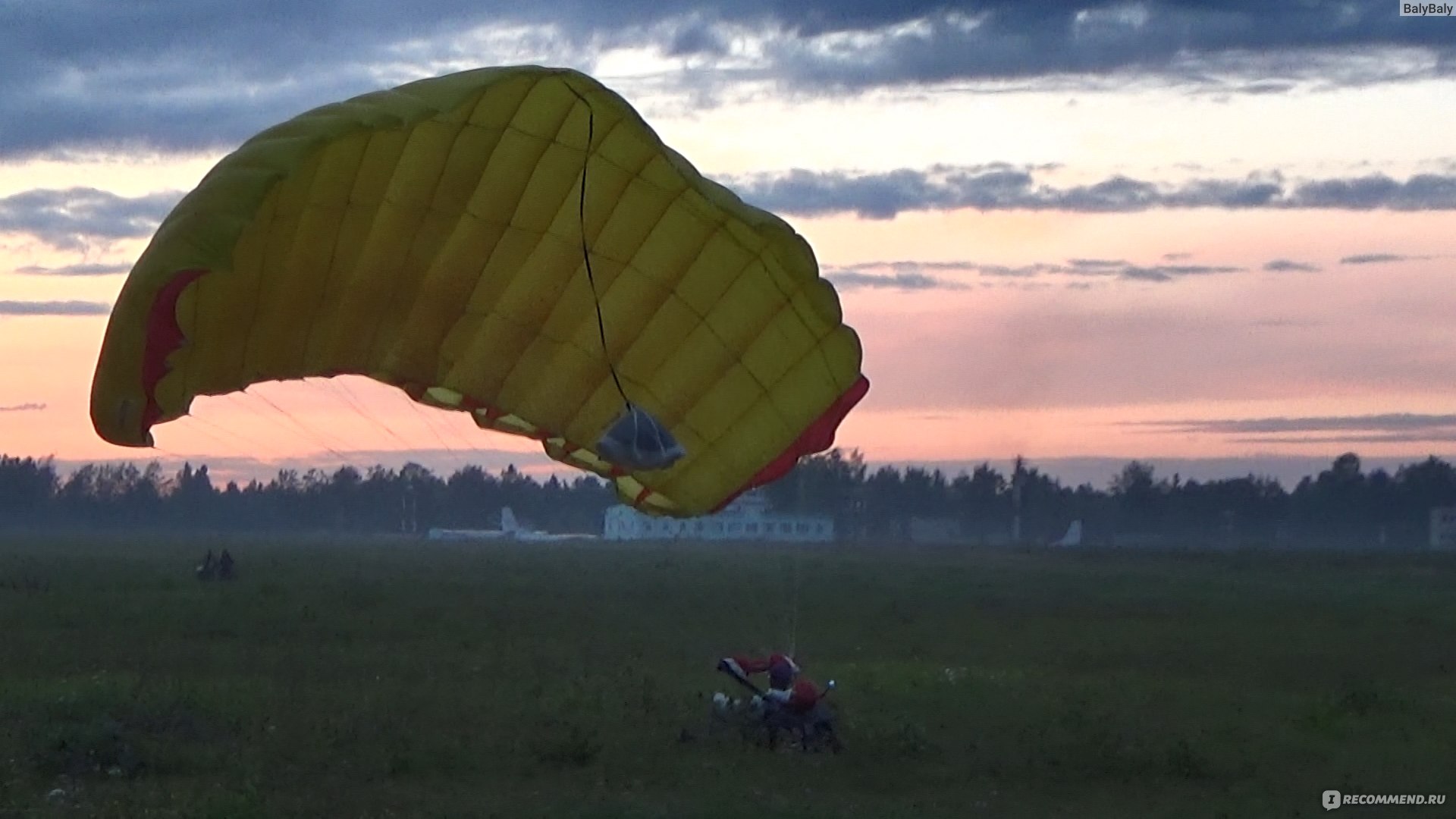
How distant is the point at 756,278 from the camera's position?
1060cm

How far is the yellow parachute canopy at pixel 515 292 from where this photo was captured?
8578 mm

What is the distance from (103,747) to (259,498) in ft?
450

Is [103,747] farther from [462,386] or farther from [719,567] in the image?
[719,567]

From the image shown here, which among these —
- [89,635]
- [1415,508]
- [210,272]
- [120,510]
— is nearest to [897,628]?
[89,635]

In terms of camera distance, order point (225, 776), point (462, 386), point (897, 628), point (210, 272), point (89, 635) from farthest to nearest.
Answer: point (897, 628) → point (89, 635) → point (225, 776) → point (462, 386) → point (210, 272)

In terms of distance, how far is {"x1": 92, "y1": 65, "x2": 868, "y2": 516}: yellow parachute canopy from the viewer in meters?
8.58

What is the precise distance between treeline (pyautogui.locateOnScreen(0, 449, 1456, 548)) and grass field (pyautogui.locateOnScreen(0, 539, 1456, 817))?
77.9m

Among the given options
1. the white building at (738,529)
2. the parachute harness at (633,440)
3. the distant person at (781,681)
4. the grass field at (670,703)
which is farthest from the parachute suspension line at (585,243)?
the white building at (738,529)

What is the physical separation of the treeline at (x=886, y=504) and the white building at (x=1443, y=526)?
1.50 m

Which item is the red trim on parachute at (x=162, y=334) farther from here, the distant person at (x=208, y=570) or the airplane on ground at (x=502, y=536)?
the airplane on ground at (x=502, y=536)

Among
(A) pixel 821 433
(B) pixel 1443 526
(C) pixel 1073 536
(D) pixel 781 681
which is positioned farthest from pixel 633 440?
(B) pixel 1443 526

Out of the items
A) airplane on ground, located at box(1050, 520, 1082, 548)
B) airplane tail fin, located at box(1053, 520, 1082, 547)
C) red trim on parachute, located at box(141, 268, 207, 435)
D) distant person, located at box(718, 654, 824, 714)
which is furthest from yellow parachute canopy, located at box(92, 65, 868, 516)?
airplane tail fin, located at box(1053, 520, 1082, 547)

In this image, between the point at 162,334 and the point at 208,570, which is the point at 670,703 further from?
the point at 208,570

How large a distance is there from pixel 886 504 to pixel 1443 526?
124ft
